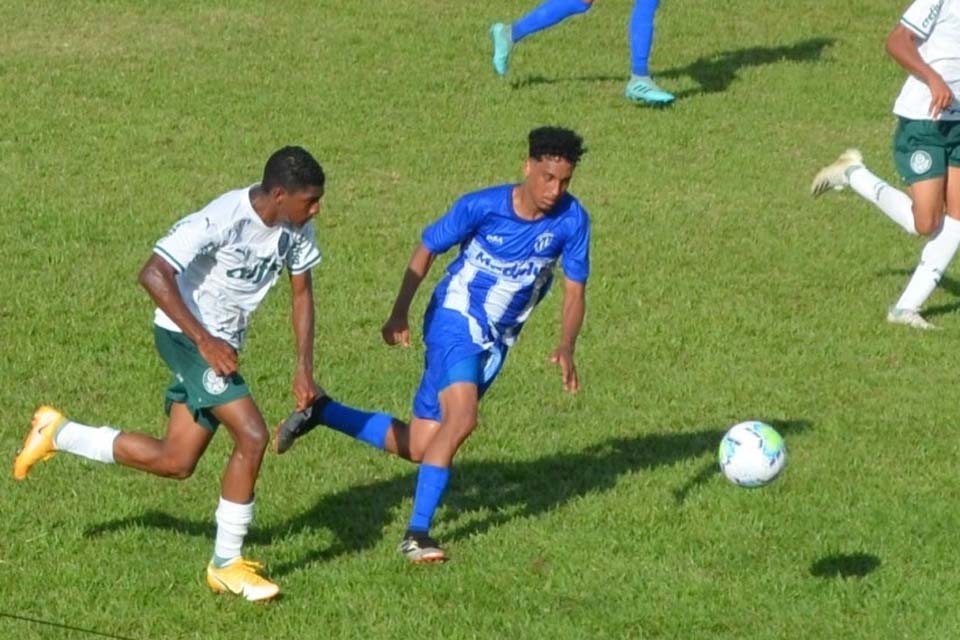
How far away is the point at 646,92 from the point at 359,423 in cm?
814

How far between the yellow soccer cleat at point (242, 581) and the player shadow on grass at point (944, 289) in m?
5.85

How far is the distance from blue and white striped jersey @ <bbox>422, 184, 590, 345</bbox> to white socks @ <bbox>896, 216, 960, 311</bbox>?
12.9 feet

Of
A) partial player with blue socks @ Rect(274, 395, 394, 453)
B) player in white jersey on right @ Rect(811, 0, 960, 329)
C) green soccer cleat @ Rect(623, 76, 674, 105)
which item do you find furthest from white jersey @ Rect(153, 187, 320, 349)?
green soccer cleat @ Rect(623, 76, 674, 105)

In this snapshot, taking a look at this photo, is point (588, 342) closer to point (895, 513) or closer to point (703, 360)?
point (703, 360)

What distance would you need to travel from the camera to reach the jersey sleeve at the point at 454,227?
798 centimetres

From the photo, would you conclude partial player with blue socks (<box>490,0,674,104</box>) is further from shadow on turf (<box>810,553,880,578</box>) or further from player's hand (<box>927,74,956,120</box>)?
shadow on turf (<box>810,553,880,578</box>)

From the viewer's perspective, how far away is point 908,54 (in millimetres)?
10750

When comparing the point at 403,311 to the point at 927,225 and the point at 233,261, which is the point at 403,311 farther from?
the point at 927,225

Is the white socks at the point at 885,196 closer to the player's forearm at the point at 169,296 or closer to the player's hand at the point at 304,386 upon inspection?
the player's hand at the point at 304,386

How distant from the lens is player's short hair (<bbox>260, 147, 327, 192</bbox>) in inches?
280

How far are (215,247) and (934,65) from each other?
5.47 meters

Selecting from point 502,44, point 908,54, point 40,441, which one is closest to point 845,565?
point 40,441

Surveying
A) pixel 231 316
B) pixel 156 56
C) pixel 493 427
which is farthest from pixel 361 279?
pixel 156 56

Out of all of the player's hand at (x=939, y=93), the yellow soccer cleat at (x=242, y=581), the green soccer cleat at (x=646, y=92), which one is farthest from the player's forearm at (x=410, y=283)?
the green soccer cleat at (x=646, y=92)
